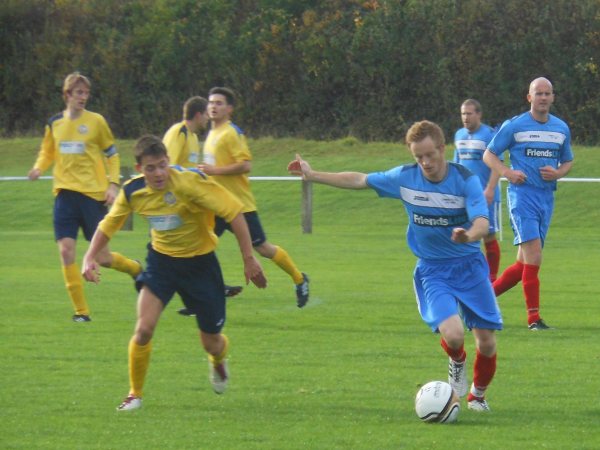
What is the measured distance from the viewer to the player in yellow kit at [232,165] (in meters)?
12.6

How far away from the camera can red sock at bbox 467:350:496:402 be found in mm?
7809

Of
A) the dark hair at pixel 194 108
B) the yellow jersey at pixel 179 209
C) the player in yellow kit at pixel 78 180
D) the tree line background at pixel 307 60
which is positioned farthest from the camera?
the tree line background at pixel 307 60

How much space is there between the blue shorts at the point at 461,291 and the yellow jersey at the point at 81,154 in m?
4.72

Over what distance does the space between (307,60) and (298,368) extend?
88.3ft

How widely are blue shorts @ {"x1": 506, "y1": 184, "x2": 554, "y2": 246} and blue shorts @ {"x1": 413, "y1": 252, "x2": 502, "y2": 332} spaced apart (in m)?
3.60

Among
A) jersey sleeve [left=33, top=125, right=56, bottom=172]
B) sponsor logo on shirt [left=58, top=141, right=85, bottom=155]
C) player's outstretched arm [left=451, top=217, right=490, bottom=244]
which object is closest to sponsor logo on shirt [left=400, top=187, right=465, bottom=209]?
player's outstretched arm [left=451, top=217, right=490, bottom=244]

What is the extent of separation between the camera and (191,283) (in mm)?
8188

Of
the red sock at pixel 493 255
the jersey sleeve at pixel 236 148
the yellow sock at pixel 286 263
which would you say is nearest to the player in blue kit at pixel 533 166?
the yellow sock at pixel 286 263

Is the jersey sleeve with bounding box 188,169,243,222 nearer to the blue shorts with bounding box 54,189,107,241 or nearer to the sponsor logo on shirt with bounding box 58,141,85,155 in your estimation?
the blue shorts with bounding box 54,189,107,241

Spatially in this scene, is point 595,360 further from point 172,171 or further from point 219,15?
point 219,15

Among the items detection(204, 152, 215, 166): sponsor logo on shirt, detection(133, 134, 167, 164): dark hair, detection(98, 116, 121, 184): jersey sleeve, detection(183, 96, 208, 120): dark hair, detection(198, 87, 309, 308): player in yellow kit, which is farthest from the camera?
detection(204, 152, 215, 166): sponsor logo on shirt

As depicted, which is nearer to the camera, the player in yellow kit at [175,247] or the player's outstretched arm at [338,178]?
the player in yellow kit at [175,247]

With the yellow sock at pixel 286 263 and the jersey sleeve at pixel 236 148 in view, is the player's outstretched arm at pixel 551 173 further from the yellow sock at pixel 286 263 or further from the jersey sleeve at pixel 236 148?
the jersey sleeve at pixel 236 148

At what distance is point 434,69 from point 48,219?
1121 centimetres
